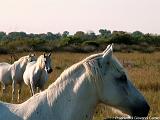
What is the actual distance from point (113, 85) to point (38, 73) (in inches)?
429

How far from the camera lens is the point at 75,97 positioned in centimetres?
344

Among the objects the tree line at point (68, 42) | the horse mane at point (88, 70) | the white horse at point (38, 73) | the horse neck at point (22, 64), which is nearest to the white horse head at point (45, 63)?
the white horse at point (38, 73)

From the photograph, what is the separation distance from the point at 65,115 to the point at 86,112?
0.62ft

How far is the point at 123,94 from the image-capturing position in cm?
350

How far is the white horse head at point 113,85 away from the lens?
3.42 m

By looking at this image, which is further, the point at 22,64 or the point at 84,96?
the point at 22,64

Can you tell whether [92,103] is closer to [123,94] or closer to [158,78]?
[123,94]

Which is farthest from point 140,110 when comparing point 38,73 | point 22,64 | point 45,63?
point 22,64

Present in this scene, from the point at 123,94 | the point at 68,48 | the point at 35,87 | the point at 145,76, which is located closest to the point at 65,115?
the point at 123,94

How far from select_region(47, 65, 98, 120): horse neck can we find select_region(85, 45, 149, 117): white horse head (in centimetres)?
8

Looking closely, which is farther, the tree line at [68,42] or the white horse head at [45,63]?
the tree line at [68,42]

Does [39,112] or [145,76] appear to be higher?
[39,112]

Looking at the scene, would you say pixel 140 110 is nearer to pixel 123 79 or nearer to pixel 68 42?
pixel 123 79

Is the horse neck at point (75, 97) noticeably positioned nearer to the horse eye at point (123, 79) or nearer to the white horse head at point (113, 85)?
the white horse head at point (113, 85)
